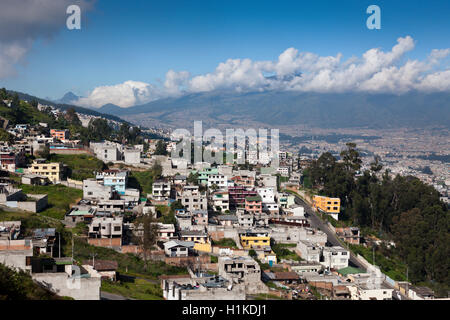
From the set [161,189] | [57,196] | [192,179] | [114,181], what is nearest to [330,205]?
[192,179]

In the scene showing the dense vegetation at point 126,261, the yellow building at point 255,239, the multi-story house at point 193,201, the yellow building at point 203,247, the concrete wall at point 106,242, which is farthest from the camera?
the multi-story house at point 193,201

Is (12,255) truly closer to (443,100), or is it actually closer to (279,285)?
(279,285)

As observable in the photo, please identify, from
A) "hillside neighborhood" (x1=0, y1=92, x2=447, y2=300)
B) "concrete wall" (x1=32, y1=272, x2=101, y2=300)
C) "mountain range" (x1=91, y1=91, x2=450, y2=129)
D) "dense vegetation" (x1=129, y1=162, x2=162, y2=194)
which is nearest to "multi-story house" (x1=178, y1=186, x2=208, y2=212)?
"hillside neighborhood" (x1=0, y1=92, x2=447, y2=300)

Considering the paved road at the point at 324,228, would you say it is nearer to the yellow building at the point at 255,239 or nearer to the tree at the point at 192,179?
the yellow building at the point at 255,239

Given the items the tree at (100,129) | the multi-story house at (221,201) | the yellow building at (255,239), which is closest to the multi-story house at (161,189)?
the multi-story house at (221,201)

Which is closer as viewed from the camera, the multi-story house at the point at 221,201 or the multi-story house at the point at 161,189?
the multi-story house at the point at 161,189

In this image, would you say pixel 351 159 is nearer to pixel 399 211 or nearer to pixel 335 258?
pixel 399 211
